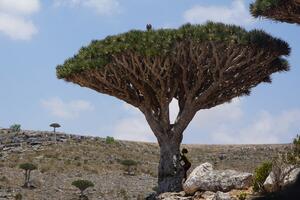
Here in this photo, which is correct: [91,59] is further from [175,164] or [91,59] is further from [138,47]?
[175,164]

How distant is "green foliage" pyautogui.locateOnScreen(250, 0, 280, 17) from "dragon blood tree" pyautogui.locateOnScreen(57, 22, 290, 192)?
1876 millimetres

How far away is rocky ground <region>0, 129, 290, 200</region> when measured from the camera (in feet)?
79.6

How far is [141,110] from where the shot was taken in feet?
Result: 54.9

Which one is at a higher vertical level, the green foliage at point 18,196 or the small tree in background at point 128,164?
the small tree in background at point 128,164

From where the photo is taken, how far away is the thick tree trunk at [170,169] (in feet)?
52.7

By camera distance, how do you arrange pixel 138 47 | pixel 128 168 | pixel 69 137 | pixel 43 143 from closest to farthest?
pixel 138 47, pixel 128 168, pixel 43 143, pixel 69 137

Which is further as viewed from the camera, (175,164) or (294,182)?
(175,164)

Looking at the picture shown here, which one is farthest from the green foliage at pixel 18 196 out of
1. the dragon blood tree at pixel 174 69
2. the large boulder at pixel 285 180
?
the large boulder at pixel 285 180

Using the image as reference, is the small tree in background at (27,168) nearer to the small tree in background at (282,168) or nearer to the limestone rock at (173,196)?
the limestone rock at (173,196)

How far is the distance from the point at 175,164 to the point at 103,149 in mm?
21483

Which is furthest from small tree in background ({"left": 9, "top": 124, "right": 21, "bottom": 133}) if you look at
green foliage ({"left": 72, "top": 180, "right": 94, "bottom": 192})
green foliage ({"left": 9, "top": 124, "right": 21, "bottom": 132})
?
green foliage ({"left": 72, "top": 180, "right": 94, "bottom": 192})

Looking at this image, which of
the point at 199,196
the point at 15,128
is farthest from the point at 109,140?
the point at 199,196

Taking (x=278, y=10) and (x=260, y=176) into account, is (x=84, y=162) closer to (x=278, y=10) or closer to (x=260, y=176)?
(x=260, y=176)

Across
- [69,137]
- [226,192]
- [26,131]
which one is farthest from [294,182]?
[26,131]
